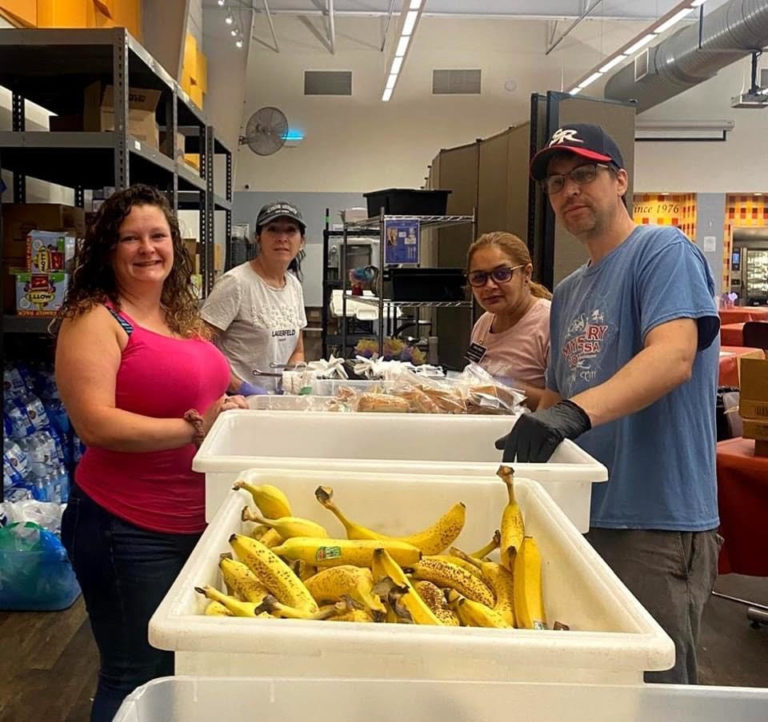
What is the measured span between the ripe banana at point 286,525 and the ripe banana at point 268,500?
32 millimetres

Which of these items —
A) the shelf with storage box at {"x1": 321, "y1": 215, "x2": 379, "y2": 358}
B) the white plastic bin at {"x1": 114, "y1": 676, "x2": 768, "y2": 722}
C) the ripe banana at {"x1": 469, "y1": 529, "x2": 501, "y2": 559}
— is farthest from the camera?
the shelf with storage box at {"x1": 321, "y1": 215, "x2": 379, "y2": 358}

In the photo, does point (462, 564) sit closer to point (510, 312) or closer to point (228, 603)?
point (228, 603)

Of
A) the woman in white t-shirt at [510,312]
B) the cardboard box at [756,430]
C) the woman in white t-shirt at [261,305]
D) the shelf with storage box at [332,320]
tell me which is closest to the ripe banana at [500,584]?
the woman in white t-shirt at [510,312]

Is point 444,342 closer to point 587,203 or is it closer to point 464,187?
point 464,187

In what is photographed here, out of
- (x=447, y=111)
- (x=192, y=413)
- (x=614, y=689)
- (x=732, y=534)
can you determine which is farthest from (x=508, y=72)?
(x=614, y=689)

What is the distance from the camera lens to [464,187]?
7020 mm

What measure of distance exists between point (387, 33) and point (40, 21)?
28.7 feet

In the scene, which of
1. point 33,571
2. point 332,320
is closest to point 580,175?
point 33,571

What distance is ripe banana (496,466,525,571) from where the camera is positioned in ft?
3.41

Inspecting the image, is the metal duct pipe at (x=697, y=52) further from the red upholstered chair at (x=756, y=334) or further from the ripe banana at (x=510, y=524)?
the ripe banana at (x=510, y=524)

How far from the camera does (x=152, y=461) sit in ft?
5.95

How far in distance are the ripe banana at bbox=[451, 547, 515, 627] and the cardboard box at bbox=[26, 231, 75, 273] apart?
255 centimetres

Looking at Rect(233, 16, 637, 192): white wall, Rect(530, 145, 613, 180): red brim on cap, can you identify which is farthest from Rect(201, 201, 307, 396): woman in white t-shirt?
Rect(233, 16, 637, 192): white wall

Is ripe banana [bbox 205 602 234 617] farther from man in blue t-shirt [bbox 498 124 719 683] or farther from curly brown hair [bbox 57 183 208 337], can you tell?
curly brown hair [bbox 57 183 208 337]
